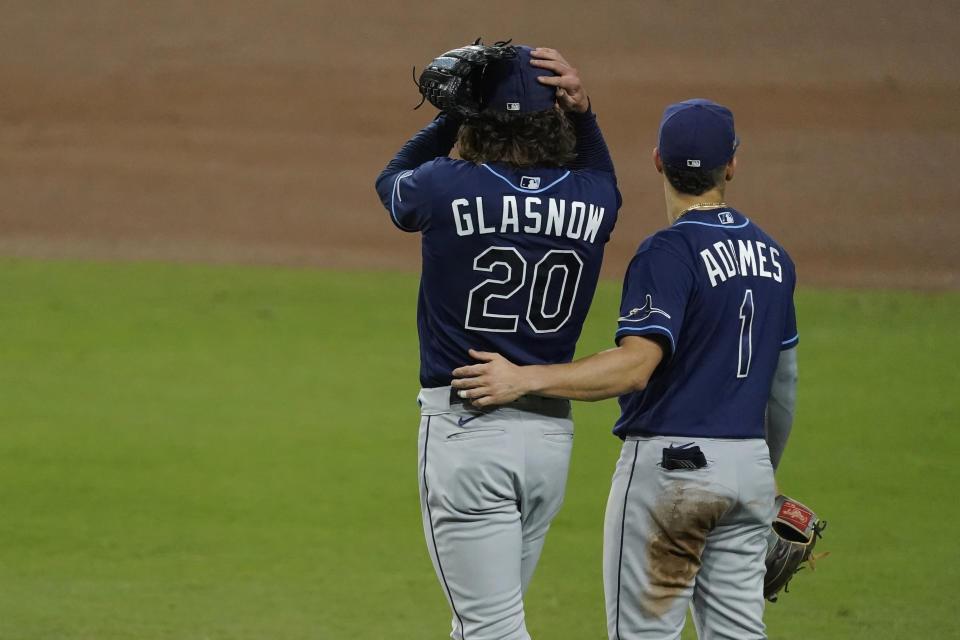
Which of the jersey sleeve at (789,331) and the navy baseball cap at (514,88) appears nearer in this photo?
the navy baseball cap at (514,88)

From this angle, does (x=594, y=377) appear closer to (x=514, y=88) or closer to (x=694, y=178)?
(x=694, y=178)

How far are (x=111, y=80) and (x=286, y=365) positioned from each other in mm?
8748

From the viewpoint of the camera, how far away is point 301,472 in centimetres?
598

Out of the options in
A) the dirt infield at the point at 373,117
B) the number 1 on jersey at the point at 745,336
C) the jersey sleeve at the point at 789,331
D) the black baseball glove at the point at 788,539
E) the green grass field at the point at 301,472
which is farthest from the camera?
the dirt infield at the point at 373,117

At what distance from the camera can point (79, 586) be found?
4410 mm

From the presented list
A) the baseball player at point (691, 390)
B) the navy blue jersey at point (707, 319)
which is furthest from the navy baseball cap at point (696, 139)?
the navy blue jersey at point (707, 319)

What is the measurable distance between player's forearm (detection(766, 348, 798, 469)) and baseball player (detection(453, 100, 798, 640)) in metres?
0.05

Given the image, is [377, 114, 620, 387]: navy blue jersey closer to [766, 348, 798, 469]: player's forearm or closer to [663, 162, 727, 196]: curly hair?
[663, 162, 727, 196]: curly hair

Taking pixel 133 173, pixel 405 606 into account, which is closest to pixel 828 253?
pixel 133 173

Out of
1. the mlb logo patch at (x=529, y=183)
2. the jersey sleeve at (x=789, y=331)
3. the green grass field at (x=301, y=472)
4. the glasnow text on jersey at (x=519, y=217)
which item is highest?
the mlb logo patch at (x=529, y=183)

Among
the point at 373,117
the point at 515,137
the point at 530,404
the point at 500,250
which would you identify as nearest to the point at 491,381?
the point at 530,404

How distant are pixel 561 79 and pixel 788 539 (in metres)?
1.20

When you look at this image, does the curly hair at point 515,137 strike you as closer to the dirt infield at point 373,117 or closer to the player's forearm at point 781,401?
the player's forearm at point 781,401

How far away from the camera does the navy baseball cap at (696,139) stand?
244 cm
